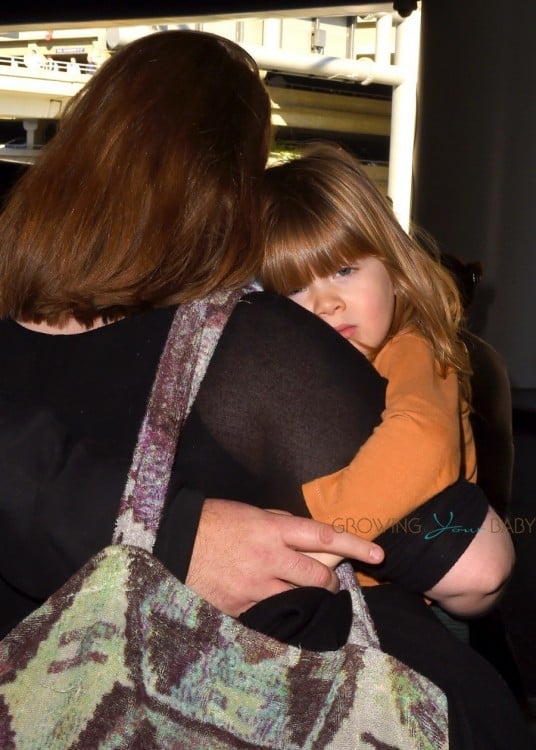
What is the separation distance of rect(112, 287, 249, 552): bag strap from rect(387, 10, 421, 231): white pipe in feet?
20.9

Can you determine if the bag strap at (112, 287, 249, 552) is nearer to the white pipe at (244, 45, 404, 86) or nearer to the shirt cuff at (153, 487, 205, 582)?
the shirt cuff at (153, 487, 205, 582)

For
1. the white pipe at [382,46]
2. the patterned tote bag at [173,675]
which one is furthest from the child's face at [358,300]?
the white pipe at [382,46]

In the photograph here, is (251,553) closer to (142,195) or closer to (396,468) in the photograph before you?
(396,468)

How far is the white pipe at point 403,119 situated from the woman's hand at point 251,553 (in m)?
6.44

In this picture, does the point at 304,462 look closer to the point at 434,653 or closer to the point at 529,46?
the point at 434,653

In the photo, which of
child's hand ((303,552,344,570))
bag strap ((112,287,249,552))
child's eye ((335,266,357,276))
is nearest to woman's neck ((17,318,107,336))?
bag strap ((112,287,249,552))

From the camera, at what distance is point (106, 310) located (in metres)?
1.04

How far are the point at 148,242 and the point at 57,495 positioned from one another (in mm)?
329

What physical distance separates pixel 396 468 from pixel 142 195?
0.47 m

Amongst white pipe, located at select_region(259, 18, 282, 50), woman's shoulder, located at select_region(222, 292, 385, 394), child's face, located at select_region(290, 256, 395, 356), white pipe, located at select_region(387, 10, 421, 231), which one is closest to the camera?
woman's shoulder, located at select_region(222, 292, 385, 394)

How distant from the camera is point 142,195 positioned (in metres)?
1.05

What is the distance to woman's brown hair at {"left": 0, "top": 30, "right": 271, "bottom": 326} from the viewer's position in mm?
1029

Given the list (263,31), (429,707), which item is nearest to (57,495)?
(429,707)

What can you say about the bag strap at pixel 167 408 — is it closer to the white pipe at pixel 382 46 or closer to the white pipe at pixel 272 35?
the white pipe at pixel 272 35
